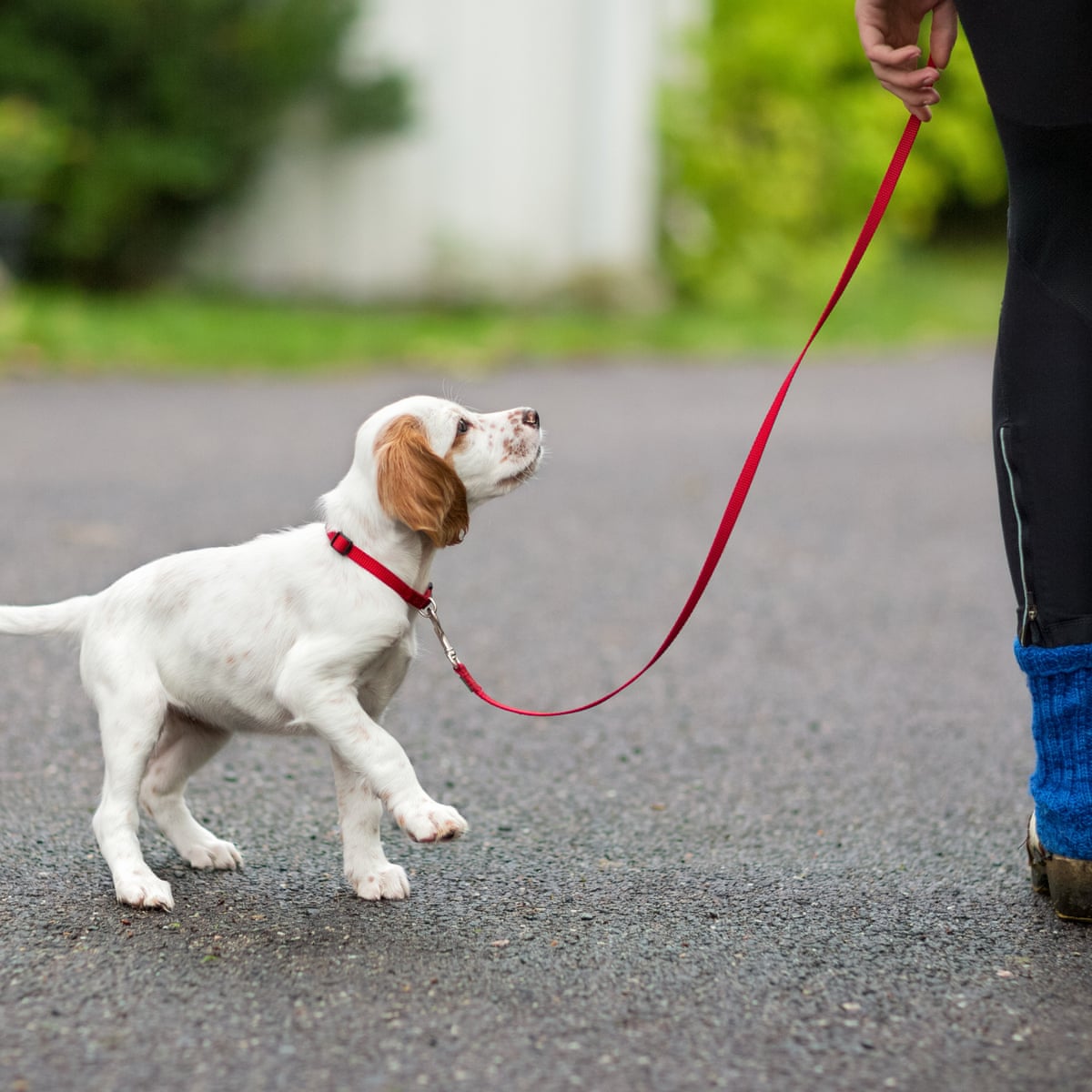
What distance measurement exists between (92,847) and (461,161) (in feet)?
35.2

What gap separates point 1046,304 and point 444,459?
3.17 ft

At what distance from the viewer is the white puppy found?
248cm

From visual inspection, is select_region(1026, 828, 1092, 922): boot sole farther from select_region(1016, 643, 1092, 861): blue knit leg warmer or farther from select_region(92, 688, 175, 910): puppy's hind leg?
select_region(92, 688, 175, 910): puppy's hind leg

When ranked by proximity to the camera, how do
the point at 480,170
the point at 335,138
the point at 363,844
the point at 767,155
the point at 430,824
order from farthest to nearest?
1. the point at 767,155
2. the point at 480,170
3. the point at 335,138
4. the point at 363,844
5. the point at 430,824

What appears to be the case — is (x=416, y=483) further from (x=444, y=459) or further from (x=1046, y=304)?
(x=1046, y=304)

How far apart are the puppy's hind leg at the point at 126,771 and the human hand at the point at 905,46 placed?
155 cm

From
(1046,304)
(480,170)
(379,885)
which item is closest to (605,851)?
(379,885)

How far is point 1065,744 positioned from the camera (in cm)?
252

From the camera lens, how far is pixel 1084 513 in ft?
8.30

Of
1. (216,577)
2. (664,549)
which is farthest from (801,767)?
(664,549)

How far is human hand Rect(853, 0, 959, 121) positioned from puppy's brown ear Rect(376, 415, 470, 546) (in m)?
0.96

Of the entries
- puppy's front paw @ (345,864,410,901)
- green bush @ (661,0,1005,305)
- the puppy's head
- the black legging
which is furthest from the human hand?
green bush @ (661,0,1005,305)

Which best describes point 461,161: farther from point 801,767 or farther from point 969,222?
point 969,222

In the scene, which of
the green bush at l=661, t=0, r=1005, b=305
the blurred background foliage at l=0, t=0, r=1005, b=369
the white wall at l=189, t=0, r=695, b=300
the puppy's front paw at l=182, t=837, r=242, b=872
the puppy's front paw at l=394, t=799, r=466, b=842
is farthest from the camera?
the green bush at l=661, t=0, r=1005, b=305
